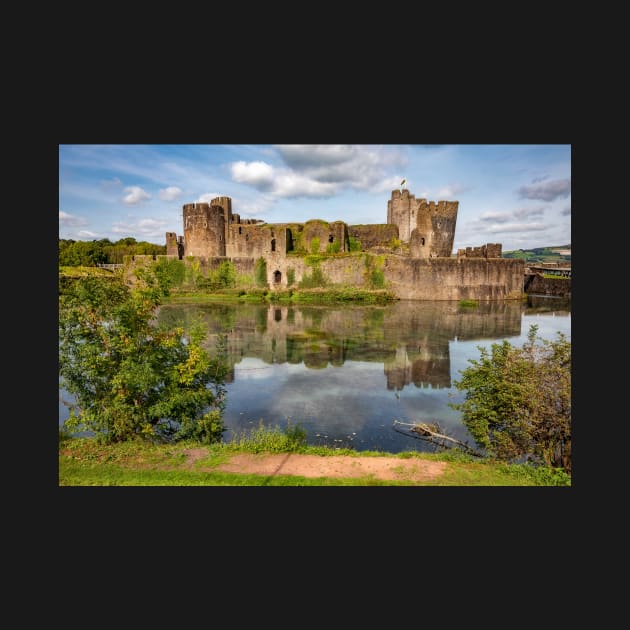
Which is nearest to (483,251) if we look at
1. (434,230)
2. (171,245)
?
(434,230)

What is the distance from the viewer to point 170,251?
3778 centimetres

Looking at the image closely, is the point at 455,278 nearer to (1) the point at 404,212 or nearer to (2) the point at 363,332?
(1) the point at 404,212

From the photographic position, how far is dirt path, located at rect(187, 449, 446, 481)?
648cm

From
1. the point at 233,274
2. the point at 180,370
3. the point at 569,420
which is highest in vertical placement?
the point at 233,274

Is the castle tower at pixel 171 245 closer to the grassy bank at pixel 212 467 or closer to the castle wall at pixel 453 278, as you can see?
the castle wall at pixel 453 278

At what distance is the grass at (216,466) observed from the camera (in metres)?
6.18

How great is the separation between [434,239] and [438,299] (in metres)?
5.73

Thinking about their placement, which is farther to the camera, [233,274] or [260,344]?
[233,274]

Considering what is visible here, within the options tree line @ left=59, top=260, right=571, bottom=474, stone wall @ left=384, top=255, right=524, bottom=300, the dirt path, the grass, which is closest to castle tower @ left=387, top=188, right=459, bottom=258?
stone wall @ left=384, top=255, right=524, bottom=300

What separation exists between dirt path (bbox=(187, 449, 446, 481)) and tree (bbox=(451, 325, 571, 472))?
1.54 metres

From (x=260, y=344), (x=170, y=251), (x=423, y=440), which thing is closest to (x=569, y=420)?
(x=423, y=440)

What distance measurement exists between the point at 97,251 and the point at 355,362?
56.4m

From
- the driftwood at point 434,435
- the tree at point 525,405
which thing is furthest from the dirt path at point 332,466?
the tree at point 525,405

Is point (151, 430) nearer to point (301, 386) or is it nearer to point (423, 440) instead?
point (301, 386)
